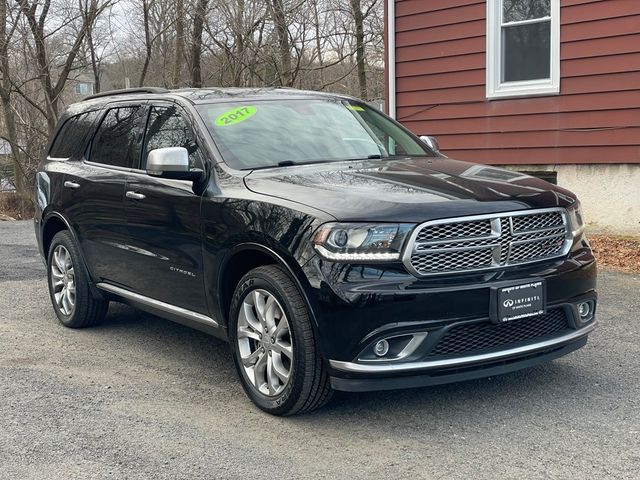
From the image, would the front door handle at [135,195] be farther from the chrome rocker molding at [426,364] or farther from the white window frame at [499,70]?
the white window frame at [499,70]

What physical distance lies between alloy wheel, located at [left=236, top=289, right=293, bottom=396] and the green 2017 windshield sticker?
1293 mm

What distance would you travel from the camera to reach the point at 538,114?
9.94 m

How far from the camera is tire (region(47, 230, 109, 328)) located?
6066 millimetres

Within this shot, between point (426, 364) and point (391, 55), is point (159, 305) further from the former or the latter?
point (391, 55)

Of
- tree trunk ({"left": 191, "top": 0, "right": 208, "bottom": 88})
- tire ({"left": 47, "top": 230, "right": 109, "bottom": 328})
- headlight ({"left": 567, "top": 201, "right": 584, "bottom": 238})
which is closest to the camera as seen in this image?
headlight ({"left": 567, "top": 201, "right": 584, "bottom": 238})

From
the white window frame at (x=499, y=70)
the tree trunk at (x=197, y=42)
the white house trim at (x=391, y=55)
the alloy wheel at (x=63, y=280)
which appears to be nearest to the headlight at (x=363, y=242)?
the alloy wheel at (x=63, y=280)

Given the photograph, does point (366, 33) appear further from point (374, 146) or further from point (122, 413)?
point (122, 413)

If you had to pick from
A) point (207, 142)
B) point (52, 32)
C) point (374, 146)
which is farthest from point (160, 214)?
point (52, 32)

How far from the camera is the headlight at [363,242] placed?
3754mm

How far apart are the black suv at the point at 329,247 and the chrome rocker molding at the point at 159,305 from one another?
0.5 inches

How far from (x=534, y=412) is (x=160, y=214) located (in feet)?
8.25

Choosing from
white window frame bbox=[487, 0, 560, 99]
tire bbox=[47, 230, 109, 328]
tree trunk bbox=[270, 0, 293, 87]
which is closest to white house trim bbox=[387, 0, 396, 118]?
white window frame bbox=[487, 0, 560, 99]

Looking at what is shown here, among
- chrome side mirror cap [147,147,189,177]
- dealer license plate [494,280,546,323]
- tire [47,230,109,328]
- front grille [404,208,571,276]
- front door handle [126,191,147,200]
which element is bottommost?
tire [47,230,109,328]

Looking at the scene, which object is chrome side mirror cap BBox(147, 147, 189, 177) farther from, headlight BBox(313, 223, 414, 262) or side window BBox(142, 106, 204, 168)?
headlight BBox(313, 223, 414, 262)
